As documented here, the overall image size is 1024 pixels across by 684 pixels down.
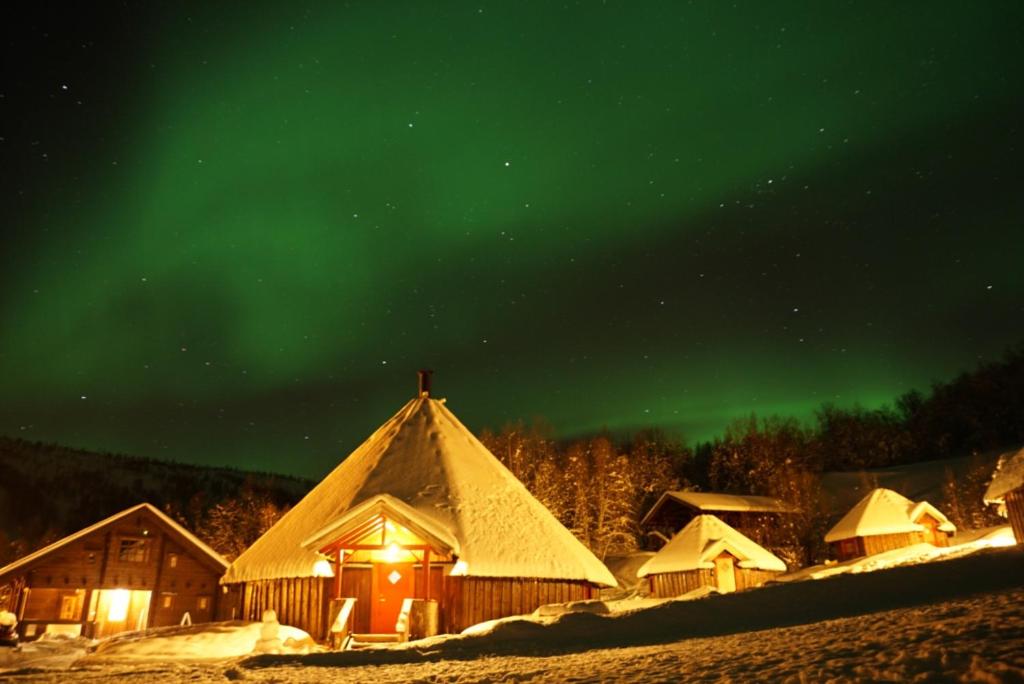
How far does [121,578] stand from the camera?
33094mm

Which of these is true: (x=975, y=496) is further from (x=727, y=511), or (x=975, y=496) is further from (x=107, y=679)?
(x=107, y=679)

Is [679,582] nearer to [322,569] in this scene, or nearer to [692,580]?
[692,580]

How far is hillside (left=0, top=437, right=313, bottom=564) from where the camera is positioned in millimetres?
85875

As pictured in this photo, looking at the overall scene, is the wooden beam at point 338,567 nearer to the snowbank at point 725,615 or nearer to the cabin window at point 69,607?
the snowbank at point 725,615

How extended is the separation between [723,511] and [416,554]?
3407cm

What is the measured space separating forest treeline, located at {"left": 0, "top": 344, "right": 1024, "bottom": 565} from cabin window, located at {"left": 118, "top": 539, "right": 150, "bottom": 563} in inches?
651

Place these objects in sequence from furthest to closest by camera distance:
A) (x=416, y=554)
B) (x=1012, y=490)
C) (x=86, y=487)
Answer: (x=86, y=487) → (x=1012, y=490) → (x=416, y=554)

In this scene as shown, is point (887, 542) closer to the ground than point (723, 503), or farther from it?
closer to the ground

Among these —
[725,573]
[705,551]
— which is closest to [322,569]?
[705,551]

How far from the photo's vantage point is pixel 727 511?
50.1 meters

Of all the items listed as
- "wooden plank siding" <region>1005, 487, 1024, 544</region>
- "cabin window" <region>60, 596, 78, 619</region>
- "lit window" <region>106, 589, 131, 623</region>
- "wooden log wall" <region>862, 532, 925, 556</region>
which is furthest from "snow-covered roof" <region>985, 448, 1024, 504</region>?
"cabin window" <region>60, 596, 78, 619</region>

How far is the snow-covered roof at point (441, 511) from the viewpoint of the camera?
20.1m

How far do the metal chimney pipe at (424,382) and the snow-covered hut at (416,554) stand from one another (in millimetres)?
4683

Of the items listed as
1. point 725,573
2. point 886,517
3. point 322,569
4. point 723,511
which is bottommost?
point 725,573
